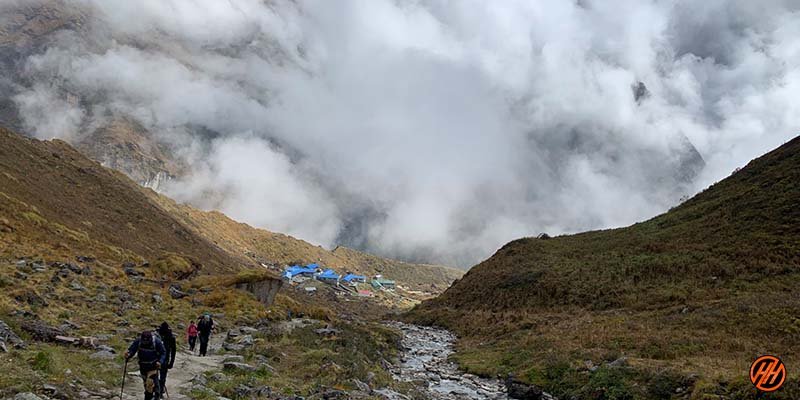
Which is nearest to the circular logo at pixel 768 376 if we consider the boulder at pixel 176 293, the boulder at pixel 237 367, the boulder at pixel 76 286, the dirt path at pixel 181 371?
the boulder at pixel 237 367

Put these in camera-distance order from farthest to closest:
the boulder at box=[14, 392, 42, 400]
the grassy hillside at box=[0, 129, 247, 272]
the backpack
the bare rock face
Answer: the bare rock face < the grassy hillside at box=[0, 129, 247, 272] < the backpack < the boulder at box=[14, 392, 42, 400]

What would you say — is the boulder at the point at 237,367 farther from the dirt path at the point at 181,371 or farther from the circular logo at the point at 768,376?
the circular logo at the point at 768,376

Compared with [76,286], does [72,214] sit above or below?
above

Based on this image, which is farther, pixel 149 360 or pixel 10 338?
pixel 10 338

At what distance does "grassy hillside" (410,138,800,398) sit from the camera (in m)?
20.9

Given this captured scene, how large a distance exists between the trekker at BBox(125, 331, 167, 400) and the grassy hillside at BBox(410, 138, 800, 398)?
16.9 m

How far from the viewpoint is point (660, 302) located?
122ft

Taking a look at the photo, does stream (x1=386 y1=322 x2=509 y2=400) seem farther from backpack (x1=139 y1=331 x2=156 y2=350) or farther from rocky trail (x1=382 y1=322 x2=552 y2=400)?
backpack (x1=139 y1=331 x2=156 y2=350)

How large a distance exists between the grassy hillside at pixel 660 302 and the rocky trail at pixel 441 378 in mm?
1573

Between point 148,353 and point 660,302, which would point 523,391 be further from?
point 660,302

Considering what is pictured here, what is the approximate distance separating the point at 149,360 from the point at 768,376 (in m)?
18.9

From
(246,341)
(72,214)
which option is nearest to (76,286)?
(246,341)

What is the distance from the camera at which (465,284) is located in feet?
257

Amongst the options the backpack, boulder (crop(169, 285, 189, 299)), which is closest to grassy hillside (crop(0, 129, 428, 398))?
boulder (crop(169, 285, 189, 299))
